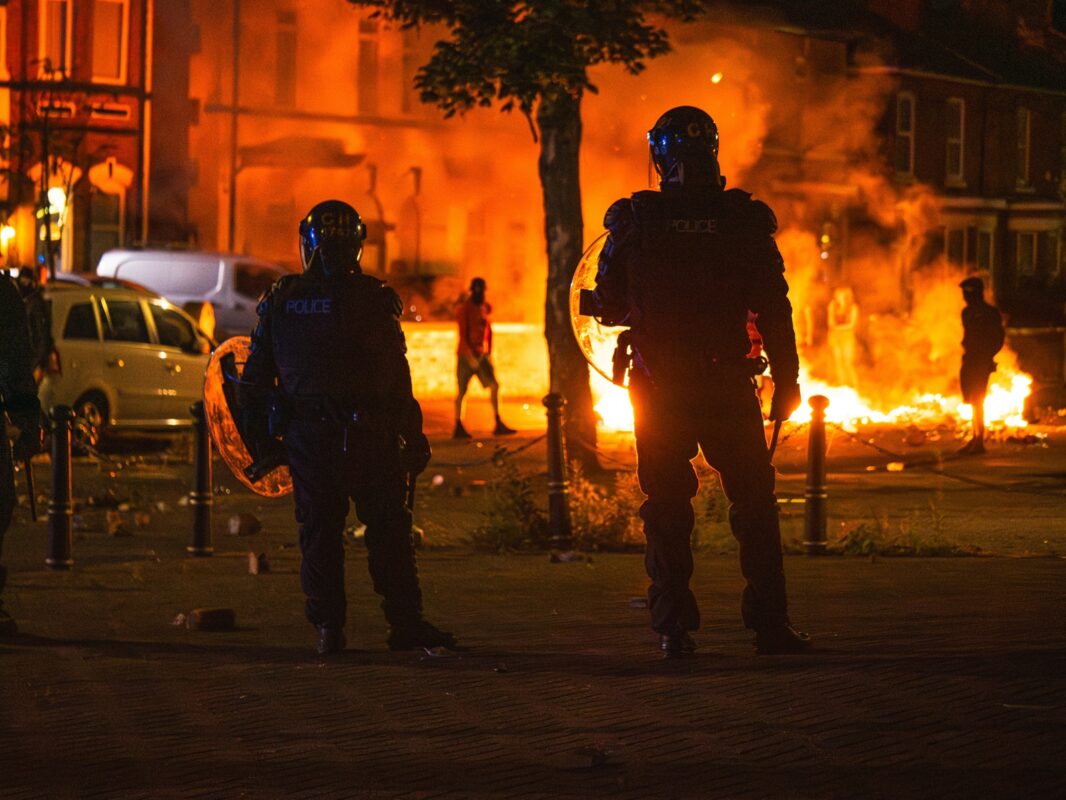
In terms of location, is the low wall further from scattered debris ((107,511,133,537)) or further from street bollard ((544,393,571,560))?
street bollard ((544,393,571,560))

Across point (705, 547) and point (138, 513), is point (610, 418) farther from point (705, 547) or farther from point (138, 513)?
point (705, 547)

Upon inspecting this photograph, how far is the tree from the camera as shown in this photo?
14539mm

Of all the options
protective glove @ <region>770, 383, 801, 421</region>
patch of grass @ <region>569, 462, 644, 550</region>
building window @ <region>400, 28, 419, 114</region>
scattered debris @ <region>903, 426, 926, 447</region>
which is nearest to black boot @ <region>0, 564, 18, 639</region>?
protective glove @ <region>770, 383, 801, 421</region>

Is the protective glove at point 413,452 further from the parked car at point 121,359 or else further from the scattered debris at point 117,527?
the parked car at point 121,359

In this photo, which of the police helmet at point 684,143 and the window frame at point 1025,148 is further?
the window frame at point 1025,148

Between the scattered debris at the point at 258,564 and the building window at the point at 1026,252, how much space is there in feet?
144

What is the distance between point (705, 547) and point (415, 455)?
3.86 metres

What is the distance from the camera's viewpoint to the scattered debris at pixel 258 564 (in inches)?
417

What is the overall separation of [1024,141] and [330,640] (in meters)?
45.3

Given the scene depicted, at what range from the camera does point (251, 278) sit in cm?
2975

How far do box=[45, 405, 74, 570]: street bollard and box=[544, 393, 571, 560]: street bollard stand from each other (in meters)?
2.73

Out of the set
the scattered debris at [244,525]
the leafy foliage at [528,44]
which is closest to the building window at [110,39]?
the leafy foliage at [528,44]

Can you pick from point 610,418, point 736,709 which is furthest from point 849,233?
point 736,709

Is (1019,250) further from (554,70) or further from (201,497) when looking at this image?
(201,497)
